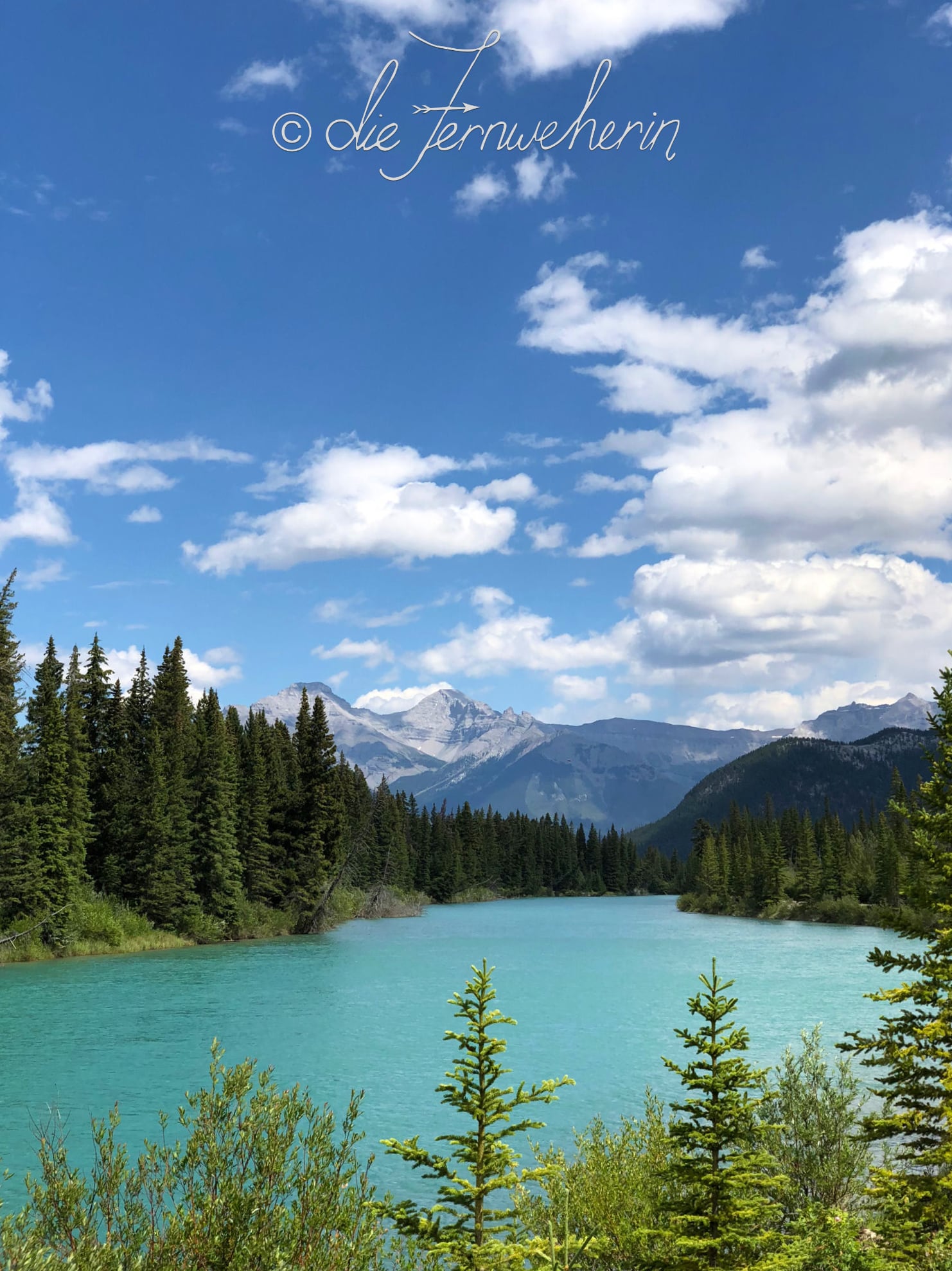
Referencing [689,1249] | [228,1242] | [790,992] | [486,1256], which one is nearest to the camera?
[228,1242]

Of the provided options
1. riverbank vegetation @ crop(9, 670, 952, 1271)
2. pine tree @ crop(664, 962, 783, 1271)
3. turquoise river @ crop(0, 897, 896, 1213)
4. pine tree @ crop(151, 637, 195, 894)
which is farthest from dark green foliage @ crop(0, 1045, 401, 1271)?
pine tree @ crop(151, 637, 195, 894)

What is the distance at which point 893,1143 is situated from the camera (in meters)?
21.4

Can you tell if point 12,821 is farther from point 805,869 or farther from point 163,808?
point 805,869

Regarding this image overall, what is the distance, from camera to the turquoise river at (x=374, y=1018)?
26.2 meters

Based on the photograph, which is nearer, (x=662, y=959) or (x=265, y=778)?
(x=662, y=959)

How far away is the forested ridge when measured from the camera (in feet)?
188

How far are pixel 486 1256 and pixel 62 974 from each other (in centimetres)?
5018

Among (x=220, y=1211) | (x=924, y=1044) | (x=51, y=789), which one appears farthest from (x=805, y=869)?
(x=220, y=1211)

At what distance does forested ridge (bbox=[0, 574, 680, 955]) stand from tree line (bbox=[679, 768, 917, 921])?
50547 mm

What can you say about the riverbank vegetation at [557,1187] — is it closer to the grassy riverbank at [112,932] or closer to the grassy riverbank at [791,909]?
the grassy riverbank at [112,932]

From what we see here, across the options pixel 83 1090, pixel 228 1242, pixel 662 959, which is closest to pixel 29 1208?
pixel 228 1242

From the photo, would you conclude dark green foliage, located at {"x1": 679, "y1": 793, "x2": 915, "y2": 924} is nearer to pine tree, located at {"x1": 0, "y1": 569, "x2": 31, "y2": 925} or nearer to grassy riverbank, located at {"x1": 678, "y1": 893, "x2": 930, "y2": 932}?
grassy riverbank, located at {"x1": 678, "y1": 893, "x2": 930, "y2": 932}

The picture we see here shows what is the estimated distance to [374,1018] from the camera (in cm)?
4050

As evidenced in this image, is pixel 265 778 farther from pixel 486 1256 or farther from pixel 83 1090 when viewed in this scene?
pixel 486 1256
